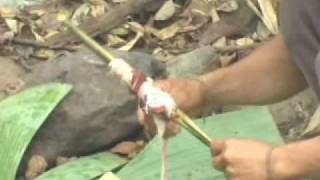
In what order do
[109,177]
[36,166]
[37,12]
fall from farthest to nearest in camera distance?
[37,12], [36,166], [109,177]

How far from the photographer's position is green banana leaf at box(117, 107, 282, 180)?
265 centimetres

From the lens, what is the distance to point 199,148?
8.98 ft

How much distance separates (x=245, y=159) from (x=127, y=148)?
3.41 ft

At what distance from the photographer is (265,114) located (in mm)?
2811

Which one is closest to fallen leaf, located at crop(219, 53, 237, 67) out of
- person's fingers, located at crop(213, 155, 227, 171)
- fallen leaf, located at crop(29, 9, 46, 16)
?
fallen leaf, located at crop(29, 9, 46, 16)

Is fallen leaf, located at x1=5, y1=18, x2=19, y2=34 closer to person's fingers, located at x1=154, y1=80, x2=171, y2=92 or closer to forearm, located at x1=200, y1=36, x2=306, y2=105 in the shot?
forearm, located at x1=200, y1=36, x2=306, y2=105

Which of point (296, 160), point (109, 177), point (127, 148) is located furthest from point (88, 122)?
point (296, 160)

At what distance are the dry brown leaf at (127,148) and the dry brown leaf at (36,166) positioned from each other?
20 centimetres

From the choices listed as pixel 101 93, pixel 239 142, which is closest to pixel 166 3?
pixel 101 93

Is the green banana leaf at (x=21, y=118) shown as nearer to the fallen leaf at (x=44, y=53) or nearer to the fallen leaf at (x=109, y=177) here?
the fallen leaf at (x=109, y=177)

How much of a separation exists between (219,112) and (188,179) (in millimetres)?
494

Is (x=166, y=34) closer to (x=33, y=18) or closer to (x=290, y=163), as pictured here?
(x=33, y=18)

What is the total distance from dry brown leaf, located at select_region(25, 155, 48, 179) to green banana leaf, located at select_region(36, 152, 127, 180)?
4.1 inches

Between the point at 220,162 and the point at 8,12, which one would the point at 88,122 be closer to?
the point at 8,12
